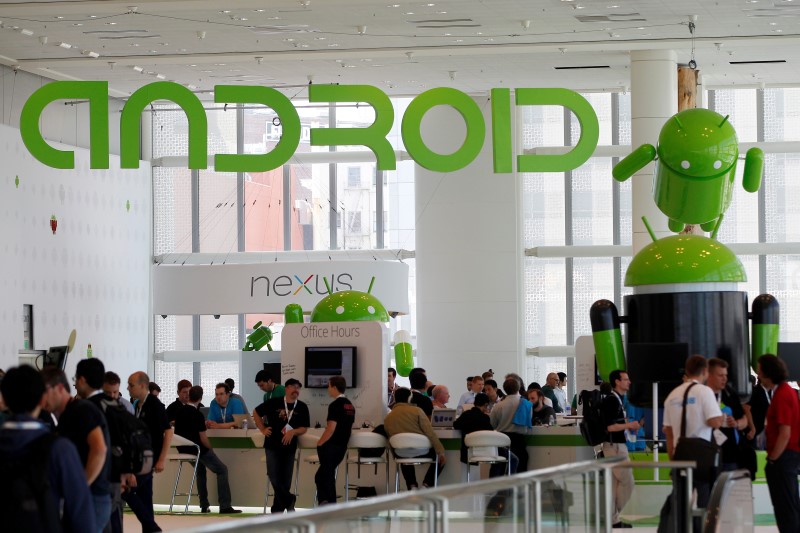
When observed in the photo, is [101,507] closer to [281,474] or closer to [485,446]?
[281,474]

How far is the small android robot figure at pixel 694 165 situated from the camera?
1089 centimetres

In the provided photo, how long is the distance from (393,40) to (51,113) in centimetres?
599

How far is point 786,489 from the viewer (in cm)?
757

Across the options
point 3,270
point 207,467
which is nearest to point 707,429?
point 207,467

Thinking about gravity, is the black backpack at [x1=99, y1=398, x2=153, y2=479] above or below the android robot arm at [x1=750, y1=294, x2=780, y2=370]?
below

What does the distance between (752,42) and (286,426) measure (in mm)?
9733

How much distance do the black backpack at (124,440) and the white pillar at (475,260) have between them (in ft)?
47.7

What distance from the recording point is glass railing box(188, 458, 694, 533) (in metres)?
3.66

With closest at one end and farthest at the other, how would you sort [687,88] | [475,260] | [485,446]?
[485,446]
[687,88]
[475,260]

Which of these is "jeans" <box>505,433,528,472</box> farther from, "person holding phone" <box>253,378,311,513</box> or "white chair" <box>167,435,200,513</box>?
"white chair" <box>167,435,200,513</box>

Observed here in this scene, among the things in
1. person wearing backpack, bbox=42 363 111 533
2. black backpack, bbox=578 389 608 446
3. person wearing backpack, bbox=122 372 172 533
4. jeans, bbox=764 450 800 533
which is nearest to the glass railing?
jeans, bbox=764 450 800 533

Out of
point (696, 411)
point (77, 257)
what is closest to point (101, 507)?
point (696, 411)

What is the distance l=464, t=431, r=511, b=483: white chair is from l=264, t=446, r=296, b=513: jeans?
1.56 metres

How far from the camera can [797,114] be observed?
21.0m
